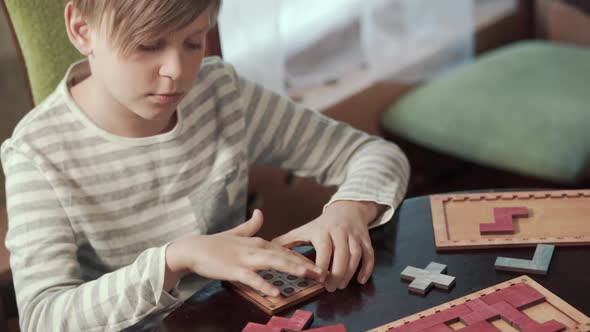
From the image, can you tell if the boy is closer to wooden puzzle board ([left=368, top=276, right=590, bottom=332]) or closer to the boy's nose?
the boy's nose

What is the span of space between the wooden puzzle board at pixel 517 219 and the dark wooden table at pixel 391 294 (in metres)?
0.02

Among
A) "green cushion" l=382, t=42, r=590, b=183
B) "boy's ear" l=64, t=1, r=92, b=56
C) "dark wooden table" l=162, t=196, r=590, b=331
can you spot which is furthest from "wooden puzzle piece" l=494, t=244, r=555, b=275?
"green cushion" l=382, t=42, r=590, b=183

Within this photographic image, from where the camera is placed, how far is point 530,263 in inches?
39.3

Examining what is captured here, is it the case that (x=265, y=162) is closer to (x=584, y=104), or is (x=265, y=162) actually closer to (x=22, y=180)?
(x=22, y=180)

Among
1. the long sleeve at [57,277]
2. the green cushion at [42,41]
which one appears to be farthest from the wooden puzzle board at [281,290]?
the green cushion at [42,41]

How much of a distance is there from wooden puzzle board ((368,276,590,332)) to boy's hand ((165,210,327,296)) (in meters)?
0.14

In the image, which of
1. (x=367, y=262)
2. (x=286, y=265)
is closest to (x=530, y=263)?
(x=367, y=262)

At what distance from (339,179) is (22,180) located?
52 cm

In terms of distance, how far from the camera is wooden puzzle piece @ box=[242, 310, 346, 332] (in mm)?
909

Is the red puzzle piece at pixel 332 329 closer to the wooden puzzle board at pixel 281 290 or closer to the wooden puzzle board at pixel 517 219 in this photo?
the wooden puzzle board at pixel 281 290

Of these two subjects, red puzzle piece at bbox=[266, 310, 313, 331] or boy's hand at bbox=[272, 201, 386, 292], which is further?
boy's hand at bbox=[272, 201, 386, 292]

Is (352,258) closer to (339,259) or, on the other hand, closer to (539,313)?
(339,259)

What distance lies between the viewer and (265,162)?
54.9 inches

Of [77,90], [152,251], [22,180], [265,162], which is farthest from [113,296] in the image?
[265,162]
